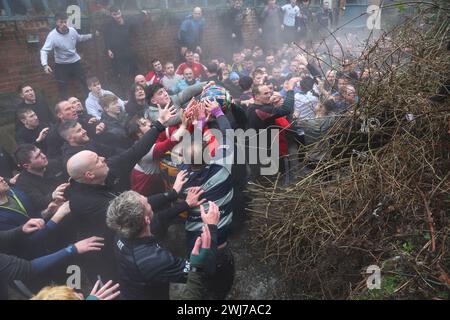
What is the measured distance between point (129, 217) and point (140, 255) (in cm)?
25

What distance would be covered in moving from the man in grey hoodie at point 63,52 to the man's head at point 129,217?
5.15m

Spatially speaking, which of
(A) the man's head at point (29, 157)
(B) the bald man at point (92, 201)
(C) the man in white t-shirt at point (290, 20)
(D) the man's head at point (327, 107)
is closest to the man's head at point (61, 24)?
(A) the man's head at point (29, 157)

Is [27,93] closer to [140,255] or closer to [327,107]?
[140,255]

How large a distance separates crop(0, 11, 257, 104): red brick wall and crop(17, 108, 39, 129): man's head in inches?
88.0

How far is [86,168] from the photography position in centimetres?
288

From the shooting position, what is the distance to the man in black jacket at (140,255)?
7.72 feet

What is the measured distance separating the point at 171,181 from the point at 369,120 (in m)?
1.94

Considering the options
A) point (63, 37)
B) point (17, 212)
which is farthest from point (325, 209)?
point (63, 37)

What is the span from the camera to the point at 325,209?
2.90 m

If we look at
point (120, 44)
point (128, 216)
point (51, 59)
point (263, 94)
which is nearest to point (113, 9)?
point (120, 44)

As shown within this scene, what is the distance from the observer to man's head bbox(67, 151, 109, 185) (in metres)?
2.86

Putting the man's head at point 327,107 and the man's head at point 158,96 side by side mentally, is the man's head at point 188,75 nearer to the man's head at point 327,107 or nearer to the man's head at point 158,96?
the man's head at point 158,96

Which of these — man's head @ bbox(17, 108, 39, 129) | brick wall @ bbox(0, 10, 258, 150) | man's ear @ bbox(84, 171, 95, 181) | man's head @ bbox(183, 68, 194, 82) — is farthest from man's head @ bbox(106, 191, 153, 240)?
brick wall @ bbox(0, 10, 258, 150)

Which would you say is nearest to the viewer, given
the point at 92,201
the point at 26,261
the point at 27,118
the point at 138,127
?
the point at 26,261
